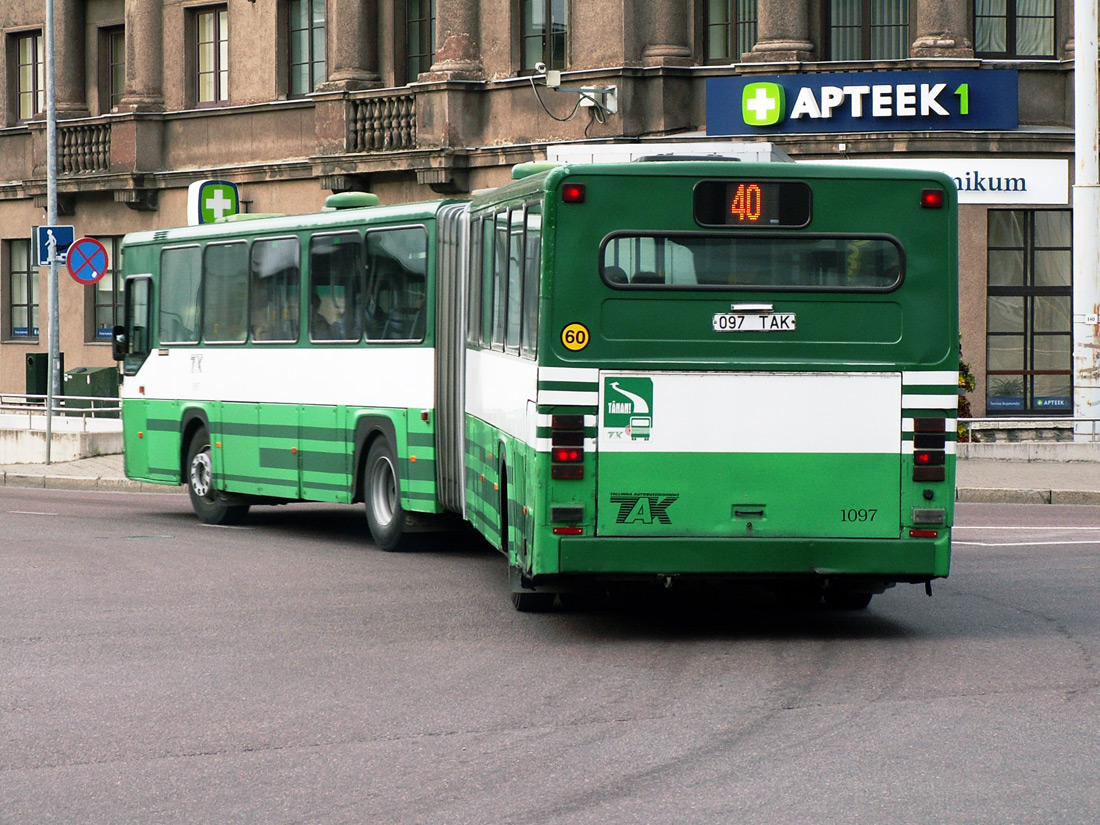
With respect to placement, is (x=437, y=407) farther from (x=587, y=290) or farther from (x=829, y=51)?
(x=829, y=51)

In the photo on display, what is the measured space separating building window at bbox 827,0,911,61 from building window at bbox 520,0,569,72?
169 inches

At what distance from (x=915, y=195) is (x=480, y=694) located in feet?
12.9

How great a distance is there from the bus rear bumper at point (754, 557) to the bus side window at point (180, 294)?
9.21m

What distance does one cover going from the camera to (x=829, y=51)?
2955 centimetres

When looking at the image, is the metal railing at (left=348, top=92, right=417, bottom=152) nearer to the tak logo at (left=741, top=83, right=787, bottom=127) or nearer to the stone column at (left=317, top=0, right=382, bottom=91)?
the stone column at (left=317, top=0, right=382, bottom=91)

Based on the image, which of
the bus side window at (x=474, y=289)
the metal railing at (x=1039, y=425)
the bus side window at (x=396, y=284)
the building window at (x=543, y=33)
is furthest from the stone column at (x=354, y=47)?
the bus side window at (x=474, y=289)

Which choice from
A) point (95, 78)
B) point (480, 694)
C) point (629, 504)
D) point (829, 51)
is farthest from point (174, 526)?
point (95, 78)

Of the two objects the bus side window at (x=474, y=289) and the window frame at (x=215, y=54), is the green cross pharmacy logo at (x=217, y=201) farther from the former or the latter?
the bus side window at (x=474, y=289)

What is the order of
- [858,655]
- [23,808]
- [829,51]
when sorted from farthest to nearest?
1. [829,51]
2. [858,655]
3. [23,808]

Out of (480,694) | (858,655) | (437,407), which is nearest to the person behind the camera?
(480,694)

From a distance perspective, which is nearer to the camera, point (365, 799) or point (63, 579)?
point (365, 799)

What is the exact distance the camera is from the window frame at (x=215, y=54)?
36.9 metres

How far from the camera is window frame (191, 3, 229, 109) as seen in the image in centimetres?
3688

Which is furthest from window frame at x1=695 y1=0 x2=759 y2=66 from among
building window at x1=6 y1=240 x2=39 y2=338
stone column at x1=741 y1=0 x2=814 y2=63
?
building window at x1=6 y1=240 x2=39 y2=338
